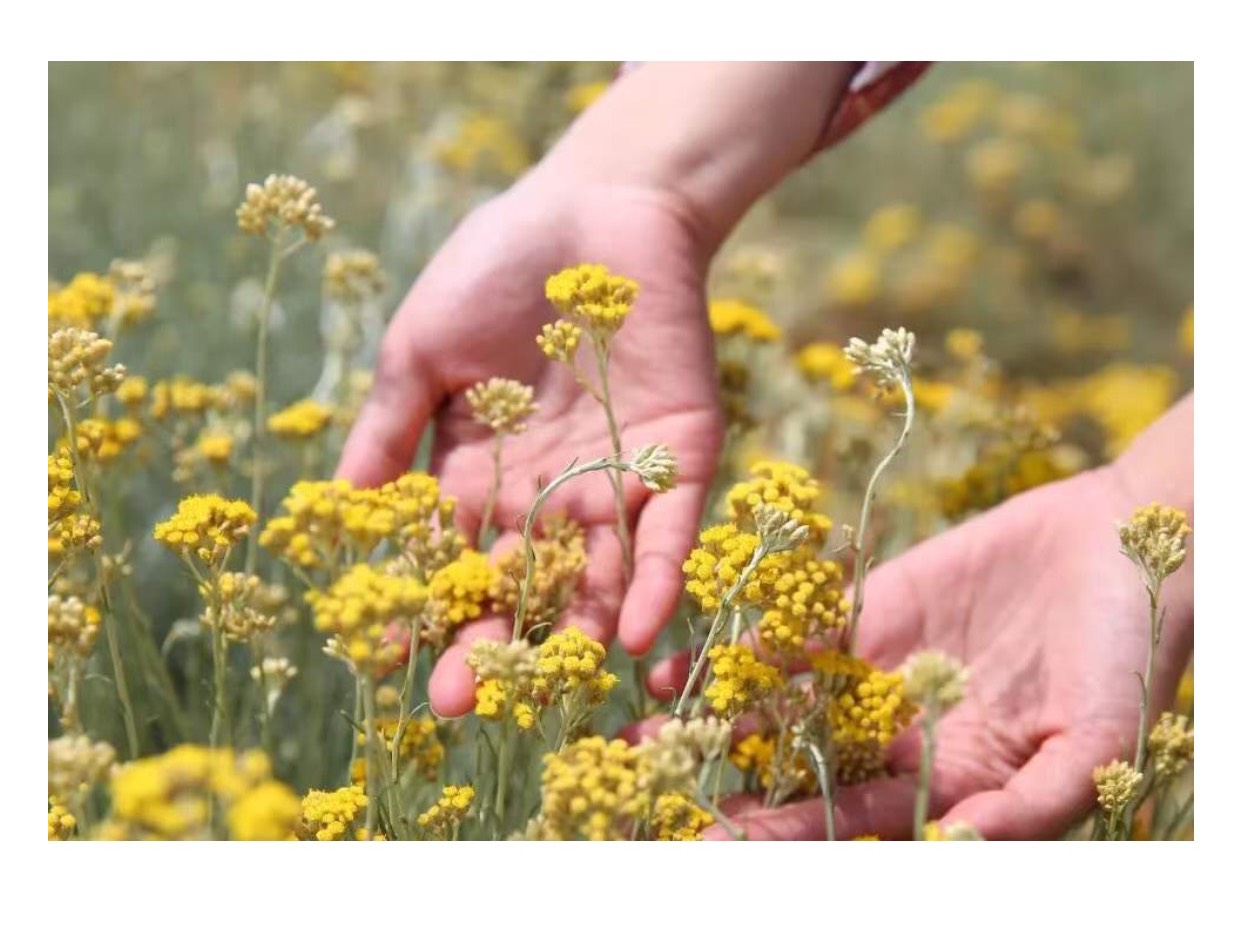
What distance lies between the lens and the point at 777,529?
1403mm

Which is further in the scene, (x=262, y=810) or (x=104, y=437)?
(x=104, y=437)

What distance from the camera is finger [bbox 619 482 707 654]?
1673 millimetres

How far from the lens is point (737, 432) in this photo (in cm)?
215

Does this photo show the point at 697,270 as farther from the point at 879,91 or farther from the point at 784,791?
the point at 784,791

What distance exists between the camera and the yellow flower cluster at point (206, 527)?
4.72 ft

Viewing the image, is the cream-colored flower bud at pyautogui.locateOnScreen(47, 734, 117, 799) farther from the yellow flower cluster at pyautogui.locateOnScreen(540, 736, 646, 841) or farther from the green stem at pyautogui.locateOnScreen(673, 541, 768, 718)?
the green stem at pyautogui.locateOnScreen(673, 541, 768, 718)

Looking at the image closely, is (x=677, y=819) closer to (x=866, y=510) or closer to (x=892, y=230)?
(x=866, y=510)

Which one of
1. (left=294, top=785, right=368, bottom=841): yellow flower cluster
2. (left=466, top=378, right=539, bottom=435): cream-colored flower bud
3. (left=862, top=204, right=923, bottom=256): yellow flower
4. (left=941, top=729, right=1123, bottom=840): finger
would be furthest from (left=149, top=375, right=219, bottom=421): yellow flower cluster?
(left=862, top=204, right=923, bottom=256): yellow flower

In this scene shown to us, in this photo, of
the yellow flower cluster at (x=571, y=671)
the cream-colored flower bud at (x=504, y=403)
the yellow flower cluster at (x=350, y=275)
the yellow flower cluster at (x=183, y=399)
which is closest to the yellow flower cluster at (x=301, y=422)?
the yellow flower cluster at (x=183, y=399)

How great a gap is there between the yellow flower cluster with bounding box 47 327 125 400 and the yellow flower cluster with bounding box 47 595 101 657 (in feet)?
0.90

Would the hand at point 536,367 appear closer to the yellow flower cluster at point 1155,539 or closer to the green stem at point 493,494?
the green stem at point 493,494

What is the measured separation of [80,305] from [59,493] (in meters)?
0.43

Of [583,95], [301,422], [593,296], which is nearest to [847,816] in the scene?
[593,296]

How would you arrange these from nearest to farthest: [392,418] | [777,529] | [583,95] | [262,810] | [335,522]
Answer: [262,810] < [335,522] < [777,529] < [392,418] < [583,95]
